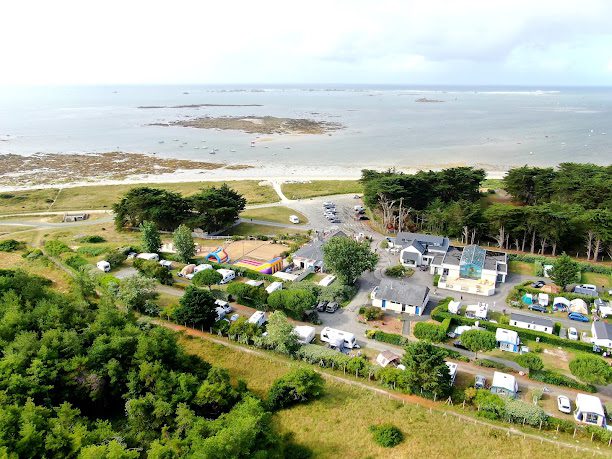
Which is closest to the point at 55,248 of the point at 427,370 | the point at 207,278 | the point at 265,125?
the point at 207,278

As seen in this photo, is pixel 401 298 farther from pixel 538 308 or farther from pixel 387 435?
pixel 387 435

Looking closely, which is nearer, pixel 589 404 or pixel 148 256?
pixel 589 404

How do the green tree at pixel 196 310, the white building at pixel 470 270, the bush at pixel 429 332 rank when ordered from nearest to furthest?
the bush at pixel 429 332 → the green tree at pixel 196 310 → the white building at pixel 470 270

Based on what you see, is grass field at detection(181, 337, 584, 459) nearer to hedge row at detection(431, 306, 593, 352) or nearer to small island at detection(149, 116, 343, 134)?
hedge row at detection(431, 306, 593, 352)

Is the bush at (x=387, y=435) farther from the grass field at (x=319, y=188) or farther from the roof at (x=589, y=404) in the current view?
the grass field at (x=319, y=188)

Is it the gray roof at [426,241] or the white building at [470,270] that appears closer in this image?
the white building at [470,270]

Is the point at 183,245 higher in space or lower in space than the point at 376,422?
higher

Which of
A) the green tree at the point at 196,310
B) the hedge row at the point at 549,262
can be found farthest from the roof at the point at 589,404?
the green tree at the point at 196,310

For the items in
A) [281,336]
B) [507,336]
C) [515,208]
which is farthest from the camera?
[515,208]
